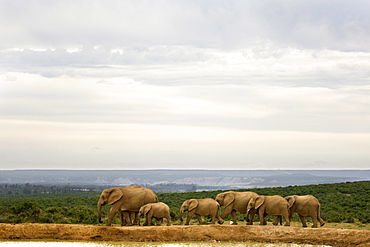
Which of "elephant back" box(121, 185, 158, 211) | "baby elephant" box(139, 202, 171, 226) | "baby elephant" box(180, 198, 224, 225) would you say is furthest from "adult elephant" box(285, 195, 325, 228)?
"elephant back" box(121, 185, 158, 211)

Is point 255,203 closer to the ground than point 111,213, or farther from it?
farther from it

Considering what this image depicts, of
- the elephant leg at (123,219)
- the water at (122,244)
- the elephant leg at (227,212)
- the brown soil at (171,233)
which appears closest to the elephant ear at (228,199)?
the elephant leg at (227,212)

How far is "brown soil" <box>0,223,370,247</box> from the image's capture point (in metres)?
20.5

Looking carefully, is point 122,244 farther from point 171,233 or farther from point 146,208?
point 146,208

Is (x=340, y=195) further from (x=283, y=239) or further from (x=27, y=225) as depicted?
(x=27, y=225)

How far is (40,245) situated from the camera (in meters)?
19.0

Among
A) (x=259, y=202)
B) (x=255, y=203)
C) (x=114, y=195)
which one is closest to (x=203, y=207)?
(x=255, y=203)

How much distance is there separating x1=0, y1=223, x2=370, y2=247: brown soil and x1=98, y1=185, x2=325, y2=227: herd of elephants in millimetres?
2213

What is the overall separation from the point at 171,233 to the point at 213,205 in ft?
12.3

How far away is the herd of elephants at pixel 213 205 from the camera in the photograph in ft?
76.2

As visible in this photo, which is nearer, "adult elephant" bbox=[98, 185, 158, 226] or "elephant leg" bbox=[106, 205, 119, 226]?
"elephant leg" bbox=[106, 205, 119, 226]

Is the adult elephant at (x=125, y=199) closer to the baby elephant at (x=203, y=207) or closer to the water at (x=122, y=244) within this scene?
the baby elephant at (x=203, y=207)

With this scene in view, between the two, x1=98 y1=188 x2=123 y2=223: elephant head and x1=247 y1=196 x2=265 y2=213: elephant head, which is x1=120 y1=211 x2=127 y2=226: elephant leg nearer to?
x1=98 y1=188 x2=123 y2=223: elephant head

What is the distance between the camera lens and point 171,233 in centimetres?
2080
